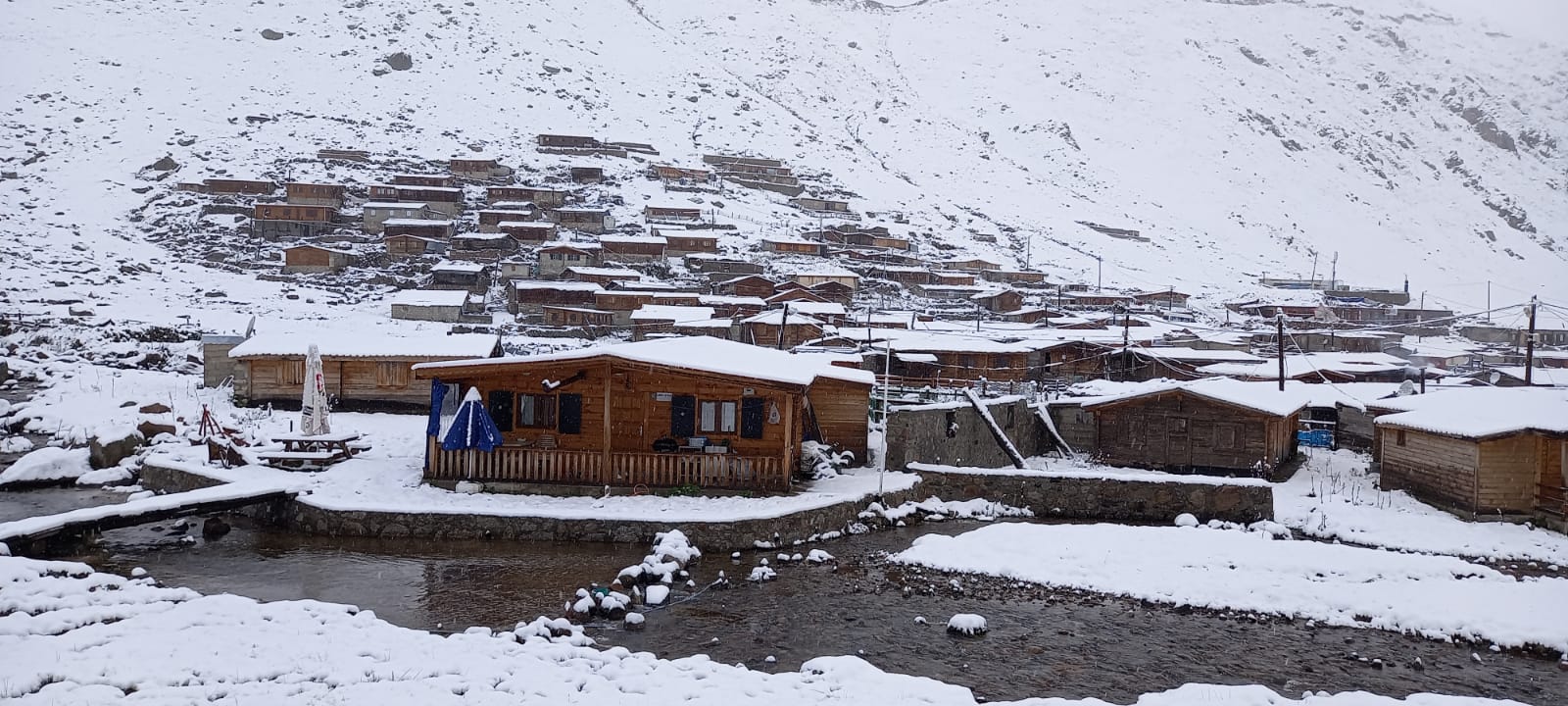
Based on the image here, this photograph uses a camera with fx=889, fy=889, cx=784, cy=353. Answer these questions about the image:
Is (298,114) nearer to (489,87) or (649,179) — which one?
(489,87)

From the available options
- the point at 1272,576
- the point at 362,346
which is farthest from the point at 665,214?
the point at 1272,576

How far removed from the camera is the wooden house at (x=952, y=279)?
272 ft

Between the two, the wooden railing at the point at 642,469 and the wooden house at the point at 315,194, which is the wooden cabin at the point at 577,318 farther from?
the wooden railing at the point at 642,469

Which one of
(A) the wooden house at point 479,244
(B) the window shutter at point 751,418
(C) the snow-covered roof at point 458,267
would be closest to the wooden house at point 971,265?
(A) the wooden house at point 479,244

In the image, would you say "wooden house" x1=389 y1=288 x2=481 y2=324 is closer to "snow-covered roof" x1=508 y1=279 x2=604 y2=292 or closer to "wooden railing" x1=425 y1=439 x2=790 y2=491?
"snow-covered roof" x1=508 y1=279 x2=604 y2=292

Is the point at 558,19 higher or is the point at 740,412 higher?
the point at 558,19

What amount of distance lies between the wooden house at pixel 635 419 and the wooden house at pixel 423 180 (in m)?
73.1

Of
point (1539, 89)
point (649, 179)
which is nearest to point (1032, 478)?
point (649, 179)

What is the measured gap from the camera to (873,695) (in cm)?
1071

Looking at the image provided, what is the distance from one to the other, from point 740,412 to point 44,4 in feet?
480

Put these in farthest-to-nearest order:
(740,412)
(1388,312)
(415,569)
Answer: (1388,312) → (740,412) → (415,569)

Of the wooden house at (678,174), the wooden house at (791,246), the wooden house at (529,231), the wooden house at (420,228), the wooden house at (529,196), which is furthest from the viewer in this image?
the wooden house at (678,174)

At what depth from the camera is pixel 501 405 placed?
21.6m

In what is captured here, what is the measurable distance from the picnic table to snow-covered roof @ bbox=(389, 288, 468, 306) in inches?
1405
